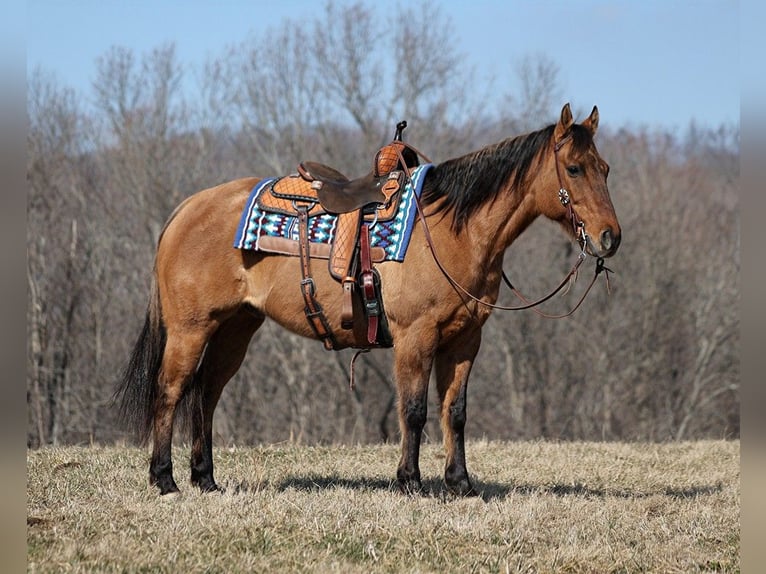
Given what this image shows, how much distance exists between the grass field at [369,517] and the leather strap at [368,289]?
1109 mm

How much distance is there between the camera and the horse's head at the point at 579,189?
5992 mm

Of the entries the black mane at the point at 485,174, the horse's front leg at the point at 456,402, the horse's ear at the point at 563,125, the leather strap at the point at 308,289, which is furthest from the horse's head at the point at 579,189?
the leather strap at the point at 308,289

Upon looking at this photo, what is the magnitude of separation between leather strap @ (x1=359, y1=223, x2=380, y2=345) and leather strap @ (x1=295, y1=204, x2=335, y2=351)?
0.33 metres

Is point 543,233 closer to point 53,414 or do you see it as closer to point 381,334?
point 53,414

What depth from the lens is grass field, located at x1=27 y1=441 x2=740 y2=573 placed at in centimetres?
469

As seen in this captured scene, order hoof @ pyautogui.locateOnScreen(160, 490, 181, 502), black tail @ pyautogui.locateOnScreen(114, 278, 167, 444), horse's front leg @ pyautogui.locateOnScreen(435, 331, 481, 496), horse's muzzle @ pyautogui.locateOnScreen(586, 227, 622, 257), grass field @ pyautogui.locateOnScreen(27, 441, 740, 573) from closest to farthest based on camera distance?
grass field @ pyautogui.locateOnScreen(27, 441, 740, 573)
horse's muzzle @ pyautogui.locateOnScreen(586, 227, 622, 257)
hoof @ pyautogui.locateOnScreen(160, 490, 181, 502)
horse's front leg @ pyautogui.locateOnScreen(435, 331, 481, 496)
black tail @ pyautogui.locateOnScreen(114, 278, 167, 444)

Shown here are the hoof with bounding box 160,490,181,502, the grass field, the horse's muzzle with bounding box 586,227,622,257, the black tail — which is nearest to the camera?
the grass field

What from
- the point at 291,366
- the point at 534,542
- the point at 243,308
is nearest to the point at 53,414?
the point at 291,366

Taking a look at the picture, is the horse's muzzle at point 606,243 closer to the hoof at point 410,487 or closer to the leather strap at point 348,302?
the leather strap at point 348,302

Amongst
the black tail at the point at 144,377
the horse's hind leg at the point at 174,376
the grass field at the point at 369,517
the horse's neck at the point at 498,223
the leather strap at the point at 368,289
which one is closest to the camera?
the grass field at the point at 369,517

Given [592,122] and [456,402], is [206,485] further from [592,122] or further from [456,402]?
[592,122]

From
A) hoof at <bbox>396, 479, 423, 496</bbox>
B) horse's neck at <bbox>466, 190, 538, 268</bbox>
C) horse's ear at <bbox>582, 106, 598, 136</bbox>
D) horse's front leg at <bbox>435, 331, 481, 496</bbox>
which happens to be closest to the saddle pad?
horse's neck at <bbox>466, 190, 538, 268</bbox>

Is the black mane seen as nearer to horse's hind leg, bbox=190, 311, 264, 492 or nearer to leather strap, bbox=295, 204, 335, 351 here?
leather strap, bbox=295, 204, 335, 351

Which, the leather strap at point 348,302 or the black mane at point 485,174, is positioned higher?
the black mane at point 485,174
